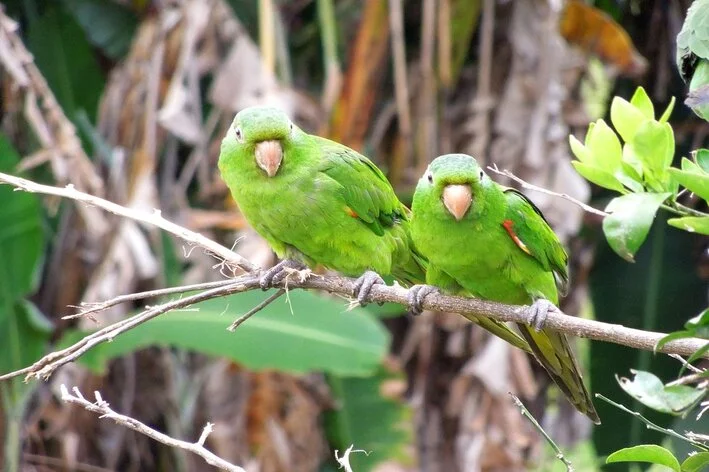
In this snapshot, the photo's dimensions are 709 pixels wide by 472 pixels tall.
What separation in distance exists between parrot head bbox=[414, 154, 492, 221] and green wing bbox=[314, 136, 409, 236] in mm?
449

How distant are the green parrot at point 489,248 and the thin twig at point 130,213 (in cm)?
42

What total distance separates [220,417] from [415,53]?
2037 millimetres

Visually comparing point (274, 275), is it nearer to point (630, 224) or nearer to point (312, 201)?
point (312, 201)

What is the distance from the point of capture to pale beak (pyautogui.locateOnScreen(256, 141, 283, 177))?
2443 millimetres

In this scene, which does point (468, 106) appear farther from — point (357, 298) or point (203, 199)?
point (357, 298)

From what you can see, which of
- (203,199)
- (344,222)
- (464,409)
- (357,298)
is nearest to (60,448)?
(203,199)

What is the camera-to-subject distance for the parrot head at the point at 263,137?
2451 mm

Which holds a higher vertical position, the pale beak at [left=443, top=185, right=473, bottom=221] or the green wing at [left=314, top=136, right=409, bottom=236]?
the pale beak at [left=443, top=185, right=473, bottom=221]

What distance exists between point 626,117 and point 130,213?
102 centimetres

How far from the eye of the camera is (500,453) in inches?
153

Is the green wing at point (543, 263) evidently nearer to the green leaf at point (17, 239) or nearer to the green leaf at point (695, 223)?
the green leaf at point (695, 223)

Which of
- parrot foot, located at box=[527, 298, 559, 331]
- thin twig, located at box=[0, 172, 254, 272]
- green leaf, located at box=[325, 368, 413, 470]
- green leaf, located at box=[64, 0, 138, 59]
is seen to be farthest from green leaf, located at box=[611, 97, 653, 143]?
green leaf, located at box=[64, 0, 138, 59]

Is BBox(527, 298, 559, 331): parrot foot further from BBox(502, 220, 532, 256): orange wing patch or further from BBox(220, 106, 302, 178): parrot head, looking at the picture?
BBox(220, 106, 302, 178): parrot head

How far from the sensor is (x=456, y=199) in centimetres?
214
